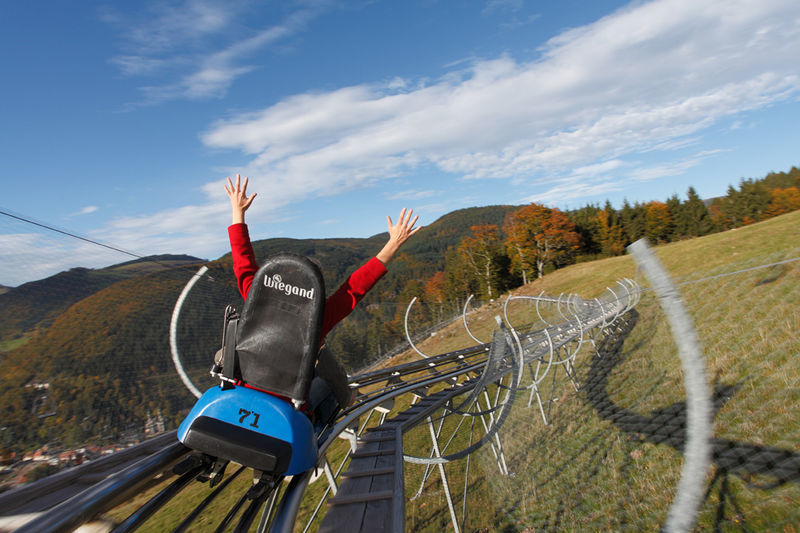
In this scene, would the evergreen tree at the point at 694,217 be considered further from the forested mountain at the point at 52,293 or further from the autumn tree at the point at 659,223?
the forested mountain at the point at 52,293

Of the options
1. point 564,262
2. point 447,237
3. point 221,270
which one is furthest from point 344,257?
point 447,237

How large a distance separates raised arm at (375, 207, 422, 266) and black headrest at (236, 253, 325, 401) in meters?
0.59

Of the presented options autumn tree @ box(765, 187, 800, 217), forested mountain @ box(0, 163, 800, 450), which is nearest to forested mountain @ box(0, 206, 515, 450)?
forested mountain @ box(0, 163, 800, 450)

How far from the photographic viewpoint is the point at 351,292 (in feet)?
7.55

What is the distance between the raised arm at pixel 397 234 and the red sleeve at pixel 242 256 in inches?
28.3

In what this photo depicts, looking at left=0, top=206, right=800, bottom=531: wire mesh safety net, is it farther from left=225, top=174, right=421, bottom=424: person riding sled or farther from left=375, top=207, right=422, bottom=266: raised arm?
left=375, top=207, right=422, bottom=266: raised arm

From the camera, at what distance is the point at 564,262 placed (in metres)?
55.7

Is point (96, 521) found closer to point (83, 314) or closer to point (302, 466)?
point (302, 466)

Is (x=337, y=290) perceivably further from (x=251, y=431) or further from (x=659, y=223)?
(x=659, y=223)

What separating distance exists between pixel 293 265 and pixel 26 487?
3.67 feet

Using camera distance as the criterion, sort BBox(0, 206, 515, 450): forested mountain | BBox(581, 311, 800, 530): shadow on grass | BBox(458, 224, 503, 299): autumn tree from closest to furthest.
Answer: BBox(581, 311, 800, 530): shadow on grass < BBox(0, 206, 515, 450): forested mountain < BBox(458, 224, 503, 299): autumn tree

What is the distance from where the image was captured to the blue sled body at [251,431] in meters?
1.69

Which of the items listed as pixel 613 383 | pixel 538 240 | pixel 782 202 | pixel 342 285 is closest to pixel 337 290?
pixel 342 285

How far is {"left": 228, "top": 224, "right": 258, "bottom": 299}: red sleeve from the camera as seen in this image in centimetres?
235
